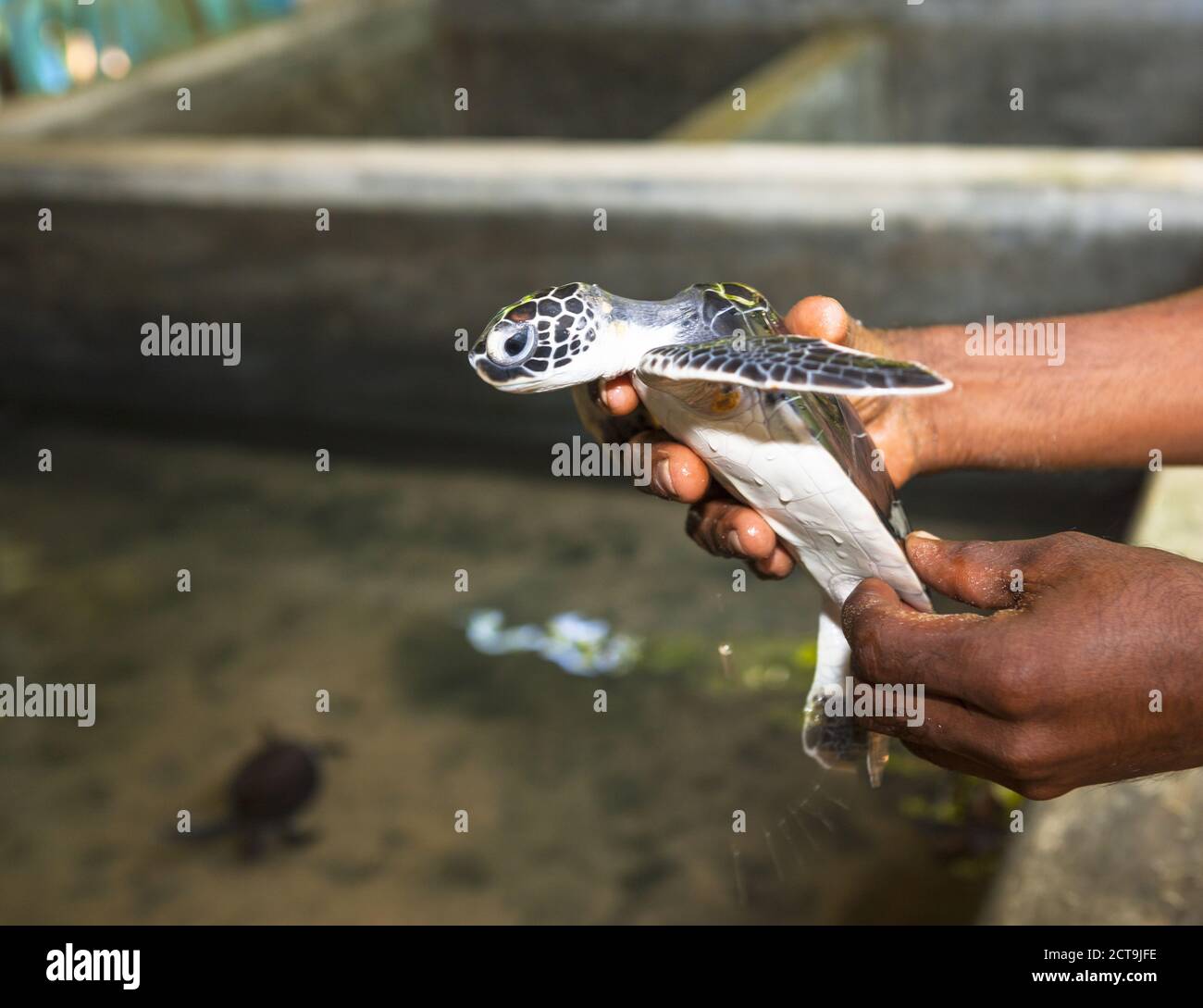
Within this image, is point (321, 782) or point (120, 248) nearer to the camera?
point (321, 782)

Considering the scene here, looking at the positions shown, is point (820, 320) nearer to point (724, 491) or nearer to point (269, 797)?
point (724, 491)

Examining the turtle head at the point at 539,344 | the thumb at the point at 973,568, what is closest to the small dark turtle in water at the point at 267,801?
the turtle head at the point at 539,344

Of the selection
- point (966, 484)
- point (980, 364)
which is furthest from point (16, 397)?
point (980, 364)

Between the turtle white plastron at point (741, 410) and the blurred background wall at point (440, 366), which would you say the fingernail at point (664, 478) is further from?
the blurred background wall at point (440, 366)

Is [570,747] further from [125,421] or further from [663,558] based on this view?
[125,421]

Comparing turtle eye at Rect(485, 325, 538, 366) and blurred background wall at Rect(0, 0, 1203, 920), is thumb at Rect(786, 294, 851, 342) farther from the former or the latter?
blurred background wall at Rect(0, 0, 1203, 920)

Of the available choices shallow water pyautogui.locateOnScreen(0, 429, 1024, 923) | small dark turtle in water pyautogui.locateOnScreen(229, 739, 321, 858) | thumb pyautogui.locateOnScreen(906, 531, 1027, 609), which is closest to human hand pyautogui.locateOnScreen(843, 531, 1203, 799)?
thumb pyautogui.locateOnScreen(906, 531, 1027, 609)
